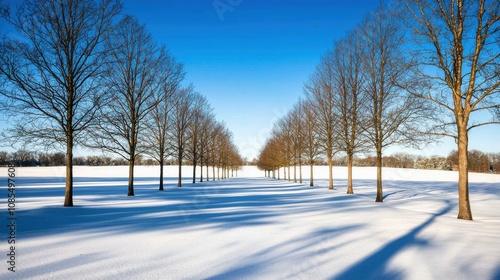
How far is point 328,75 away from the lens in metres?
21.1

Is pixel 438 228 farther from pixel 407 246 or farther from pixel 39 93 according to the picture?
pixel 39 93

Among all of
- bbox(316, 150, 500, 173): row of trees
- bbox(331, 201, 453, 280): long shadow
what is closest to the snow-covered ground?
bbox(331, 201, 453, 280): long shadow

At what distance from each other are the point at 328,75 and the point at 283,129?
19.3 metres

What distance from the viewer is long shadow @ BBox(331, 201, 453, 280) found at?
158 inches

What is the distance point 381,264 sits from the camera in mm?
4504

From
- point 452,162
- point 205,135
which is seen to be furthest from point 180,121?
point 452,162

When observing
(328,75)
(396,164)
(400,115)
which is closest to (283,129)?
(328,75)

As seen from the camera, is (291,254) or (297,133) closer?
(291,254)

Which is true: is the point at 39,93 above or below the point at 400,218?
above

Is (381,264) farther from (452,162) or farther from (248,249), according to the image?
(452,162)

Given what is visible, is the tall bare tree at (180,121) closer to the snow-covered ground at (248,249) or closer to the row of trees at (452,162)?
the snow-covered ground at (248,249)

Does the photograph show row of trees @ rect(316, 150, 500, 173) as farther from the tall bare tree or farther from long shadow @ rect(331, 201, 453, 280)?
long shadow @ rect(331, 201, 453, 280)

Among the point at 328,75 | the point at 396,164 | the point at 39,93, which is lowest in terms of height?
the point at 396,164

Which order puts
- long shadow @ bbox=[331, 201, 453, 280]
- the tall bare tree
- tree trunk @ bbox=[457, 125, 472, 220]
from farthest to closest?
the tall bare tree, tree trunk @ bbox=[457, 125, 472, 220], long shadow @ bbox=[331, 201, 453, 280]
